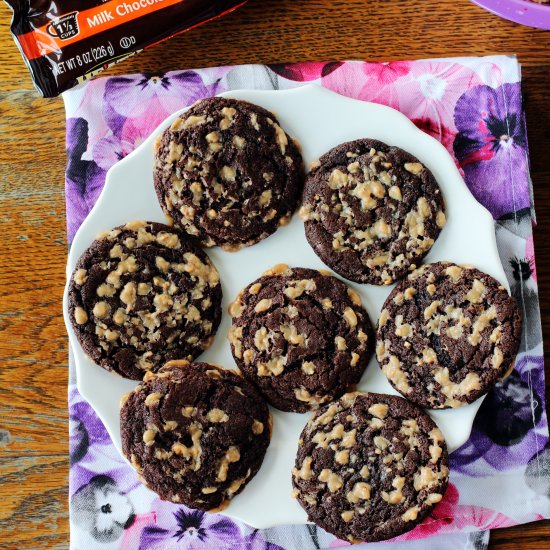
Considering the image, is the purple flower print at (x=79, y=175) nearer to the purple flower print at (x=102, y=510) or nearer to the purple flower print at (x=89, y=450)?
the purple flower print at (x=89, y=450)

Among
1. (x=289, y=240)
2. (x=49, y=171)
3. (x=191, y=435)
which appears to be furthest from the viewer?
(x=49, y=171)

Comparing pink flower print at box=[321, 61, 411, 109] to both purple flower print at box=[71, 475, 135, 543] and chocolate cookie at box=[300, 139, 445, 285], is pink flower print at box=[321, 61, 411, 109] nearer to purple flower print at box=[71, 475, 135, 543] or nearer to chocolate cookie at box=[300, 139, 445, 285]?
chocolate cookie at box=[300, 139, 445, 285]

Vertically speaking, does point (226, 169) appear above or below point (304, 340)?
above

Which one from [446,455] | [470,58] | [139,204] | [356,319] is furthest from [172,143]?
[446,455]

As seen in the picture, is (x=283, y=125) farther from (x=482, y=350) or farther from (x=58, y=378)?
(x=58, y=378)

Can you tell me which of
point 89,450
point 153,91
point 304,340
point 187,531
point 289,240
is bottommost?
point 187,531

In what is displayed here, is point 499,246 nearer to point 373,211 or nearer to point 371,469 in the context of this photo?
point 373,211

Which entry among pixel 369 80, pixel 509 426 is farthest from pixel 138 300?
pixel 509 426
